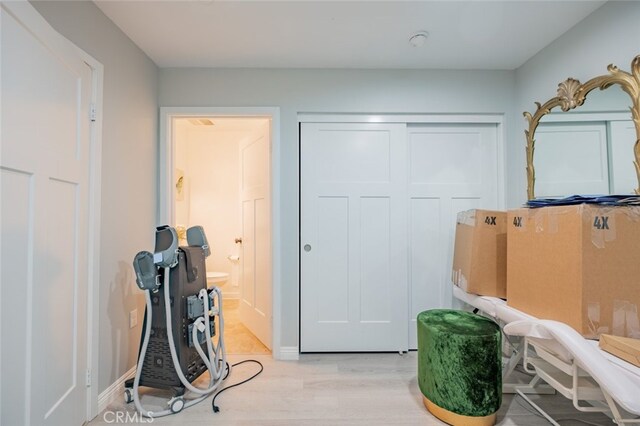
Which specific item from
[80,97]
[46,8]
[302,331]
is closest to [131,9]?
[46,8]

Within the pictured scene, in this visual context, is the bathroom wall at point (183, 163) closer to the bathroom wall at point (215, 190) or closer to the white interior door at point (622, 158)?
the bathroom wall at point (215, 190)

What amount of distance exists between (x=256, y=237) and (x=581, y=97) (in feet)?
8.94

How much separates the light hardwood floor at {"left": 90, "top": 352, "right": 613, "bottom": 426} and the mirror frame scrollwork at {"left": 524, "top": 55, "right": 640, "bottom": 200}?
147 cm

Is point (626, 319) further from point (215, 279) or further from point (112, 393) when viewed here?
point (215, 279)

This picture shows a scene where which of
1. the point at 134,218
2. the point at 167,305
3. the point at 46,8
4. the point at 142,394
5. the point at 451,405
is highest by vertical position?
the point at 46,8

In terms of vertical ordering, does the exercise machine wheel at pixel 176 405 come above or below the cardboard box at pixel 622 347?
below

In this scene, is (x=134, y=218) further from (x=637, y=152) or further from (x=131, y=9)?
(x=637, y=152)

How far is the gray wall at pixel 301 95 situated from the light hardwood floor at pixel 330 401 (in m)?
0.41

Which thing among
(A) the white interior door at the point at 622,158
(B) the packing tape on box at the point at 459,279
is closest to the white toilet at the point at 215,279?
(B) the packing tape on box at the point at 459,279

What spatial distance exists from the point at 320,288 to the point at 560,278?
5.48 ft

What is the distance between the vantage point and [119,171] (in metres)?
2.00

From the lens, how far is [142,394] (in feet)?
6.56

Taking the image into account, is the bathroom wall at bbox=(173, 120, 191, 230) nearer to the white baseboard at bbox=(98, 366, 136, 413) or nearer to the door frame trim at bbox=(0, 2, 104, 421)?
the white baseboard at bbox=(98, 366, 136, 413)

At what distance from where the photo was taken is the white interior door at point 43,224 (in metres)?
1.18
